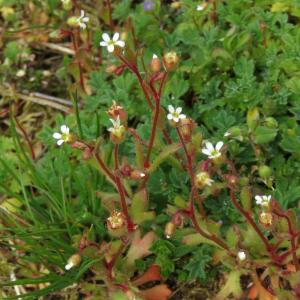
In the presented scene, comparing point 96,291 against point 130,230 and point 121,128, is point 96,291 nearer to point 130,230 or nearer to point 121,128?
point 130,230

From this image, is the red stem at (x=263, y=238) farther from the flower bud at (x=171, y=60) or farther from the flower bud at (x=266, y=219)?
the flower bud at (x=171, y=60)

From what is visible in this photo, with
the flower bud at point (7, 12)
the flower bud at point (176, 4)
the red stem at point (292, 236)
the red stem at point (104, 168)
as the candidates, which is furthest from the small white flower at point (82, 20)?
the red stem at point (292, 236)

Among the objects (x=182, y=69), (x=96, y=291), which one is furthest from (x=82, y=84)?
(x=96, y=291)

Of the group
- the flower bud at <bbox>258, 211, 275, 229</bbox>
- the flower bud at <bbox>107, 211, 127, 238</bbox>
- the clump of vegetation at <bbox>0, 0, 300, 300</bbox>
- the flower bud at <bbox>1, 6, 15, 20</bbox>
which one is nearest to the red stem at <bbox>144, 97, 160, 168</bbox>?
the clump of vegetation at <bbox>0, 0, 300, 300</bbox>

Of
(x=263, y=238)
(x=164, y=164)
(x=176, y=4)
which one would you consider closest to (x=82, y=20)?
(x=176, y=4)

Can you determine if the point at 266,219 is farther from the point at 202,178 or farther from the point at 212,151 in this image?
the point at 212,151

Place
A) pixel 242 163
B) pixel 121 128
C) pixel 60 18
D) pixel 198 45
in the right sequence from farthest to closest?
pixel 60 18, pixel 198 45, pixel 242 163, pixel 121 128

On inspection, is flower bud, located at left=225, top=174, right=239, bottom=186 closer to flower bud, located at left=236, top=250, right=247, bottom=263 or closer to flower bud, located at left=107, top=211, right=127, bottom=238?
flower bud, located at left=236, top=250, right=247, bottom=263

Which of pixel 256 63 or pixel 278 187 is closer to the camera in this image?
pixel 278 187
